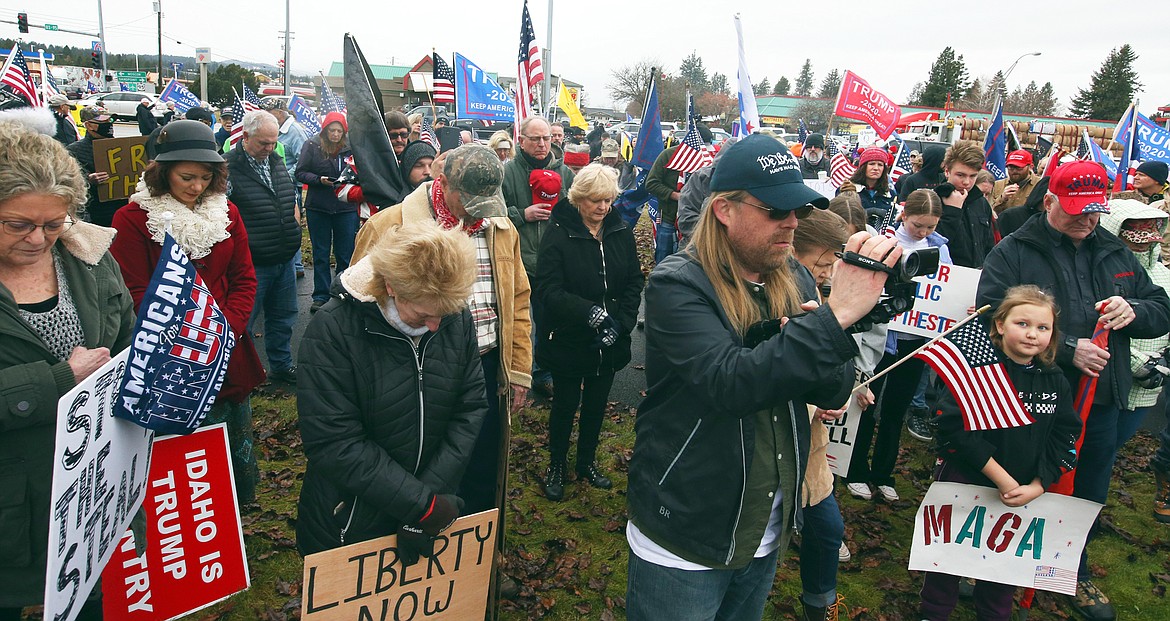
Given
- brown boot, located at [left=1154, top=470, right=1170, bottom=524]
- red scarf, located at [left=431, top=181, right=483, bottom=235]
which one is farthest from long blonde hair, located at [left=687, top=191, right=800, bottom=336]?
brown boot, located at [left=1154, top=470, right=1170, bottom=524]

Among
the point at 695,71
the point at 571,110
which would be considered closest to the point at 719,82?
the point at 695,71

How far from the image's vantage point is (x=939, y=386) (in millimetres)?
3691

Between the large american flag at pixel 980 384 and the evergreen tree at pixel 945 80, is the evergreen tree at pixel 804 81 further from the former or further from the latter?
the large american flag at pixel 980 384

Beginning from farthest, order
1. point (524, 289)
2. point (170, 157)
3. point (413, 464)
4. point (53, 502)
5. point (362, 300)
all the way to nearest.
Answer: point (524, 289) < point (170, 157) < point (413, 464) < point (362, 300) < point (53, 502)

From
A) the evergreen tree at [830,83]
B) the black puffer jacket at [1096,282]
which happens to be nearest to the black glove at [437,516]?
the black puffer jacket at [1096,282]

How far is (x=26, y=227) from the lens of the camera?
87.4 inches

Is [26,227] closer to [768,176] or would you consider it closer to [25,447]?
[25,447]

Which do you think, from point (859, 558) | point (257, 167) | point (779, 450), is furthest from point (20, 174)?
point (859, 558)

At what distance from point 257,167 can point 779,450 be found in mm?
4790

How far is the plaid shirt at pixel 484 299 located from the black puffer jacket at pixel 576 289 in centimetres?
84

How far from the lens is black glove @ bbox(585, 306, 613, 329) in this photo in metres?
4.31

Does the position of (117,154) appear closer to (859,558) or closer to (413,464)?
(413,464)

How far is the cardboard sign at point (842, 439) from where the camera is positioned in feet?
12.6

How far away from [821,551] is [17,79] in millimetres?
10198
